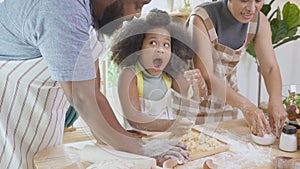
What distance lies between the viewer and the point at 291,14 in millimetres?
1929

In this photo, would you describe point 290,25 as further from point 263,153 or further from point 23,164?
point 23,164

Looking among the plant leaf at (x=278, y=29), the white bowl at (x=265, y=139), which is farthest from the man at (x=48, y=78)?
the plant leaf at (x=278, y=29)

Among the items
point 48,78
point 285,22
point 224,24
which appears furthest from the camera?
point 285,22

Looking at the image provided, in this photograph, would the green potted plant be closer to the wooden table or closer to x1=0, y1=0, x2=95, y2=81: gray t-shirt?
the wooden table

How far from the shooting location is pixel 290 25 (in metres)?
1.94

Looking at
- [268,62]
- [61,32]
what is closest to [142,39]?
[61,32]

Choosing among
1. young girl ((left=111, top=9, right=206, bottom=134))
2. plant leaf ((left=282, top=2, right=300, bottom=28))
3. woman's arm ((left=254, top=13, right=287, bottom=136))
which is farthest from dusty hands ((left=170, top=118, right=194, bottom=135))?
plant leaf ((left=282, top=2, right=300, bottom=28))

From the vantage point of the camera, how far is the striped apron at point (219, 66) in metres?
0.82

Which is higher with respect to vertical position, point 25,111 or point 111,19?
point 111,19

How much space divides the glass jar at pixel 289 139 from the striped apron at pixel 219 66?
163mm

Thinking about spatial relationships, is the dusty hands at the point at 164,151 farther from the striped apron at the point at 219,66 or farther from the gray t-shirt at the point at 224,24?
the gray t-shirt at the point at 224,24

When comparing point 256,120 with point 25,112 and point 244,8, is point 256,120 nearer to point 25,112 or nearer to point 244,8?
point 244,8

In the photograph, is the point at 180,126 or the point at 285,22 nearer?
the point at 180,126

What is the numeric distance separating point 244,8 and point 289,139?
442 mm
